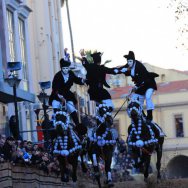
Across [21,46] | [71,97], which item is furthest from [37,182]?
[21,46]

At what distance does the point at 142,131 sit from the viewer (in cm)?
2381

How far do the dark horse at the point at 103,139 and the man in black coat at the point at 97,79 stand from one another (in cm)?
34

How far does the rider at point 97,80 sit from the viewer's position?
24250 millimetres

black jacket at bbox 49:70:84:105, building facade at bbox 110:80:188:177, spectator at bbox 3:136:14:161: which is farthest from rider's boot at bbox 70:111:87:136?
building facade at bbox 110:80:188:177

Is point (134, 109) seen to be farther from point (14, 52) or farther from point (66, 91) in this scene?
point (14, 52)

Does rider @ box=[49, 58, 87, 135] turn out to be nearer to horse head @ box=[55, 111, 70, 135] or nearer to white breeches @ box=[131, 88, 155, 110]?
horse head @ box=[55, 111, 70, 135]

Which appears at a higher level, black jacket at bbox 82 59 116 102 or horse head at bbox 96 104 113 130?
black jacket at bbox 82 59 116 102

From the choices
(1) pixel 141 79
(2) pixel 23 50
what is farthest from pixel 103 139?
(2) pixel 23 50

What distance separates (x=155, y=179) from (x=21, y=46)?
2327 centimetres

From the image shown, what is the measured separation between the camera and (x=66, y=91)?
80.5 feet

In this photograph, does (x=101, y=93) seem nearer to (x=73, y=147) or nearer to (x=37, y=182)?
(x=73, y=147)

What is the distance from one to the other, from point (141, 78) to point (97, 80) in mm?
1174

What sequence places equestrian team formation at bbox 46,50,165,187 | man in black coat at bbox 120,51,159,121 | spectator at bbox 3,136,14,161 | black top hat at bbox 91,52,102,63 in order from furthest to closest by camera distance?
spectator at bbox 3,136,14,161, black top hat at bbox 91,52,102,63, man in black coat at bbox 120,51,159,121, equestrian team formation at bbox 46,50,165,187

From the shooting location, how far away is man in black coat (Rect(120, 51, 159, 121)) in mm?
24453
